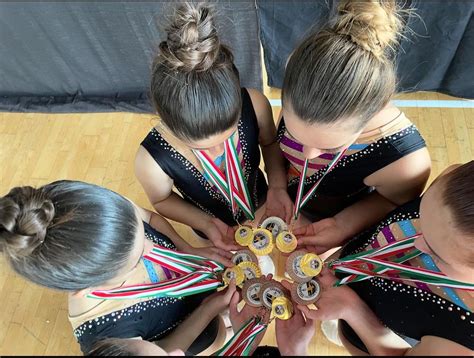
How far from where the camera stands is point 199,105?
1008 millimetres

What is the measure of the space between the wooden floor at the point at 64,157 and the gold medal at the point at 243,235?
2.06 ft

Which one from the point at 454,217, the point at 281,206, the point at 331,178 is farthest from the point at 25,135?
the point at 454,217

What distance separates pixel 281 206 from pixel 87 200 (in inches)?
Result: 29.3

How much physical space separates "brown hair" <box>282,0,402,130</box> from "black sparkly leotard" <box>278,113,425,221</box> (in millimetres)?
165

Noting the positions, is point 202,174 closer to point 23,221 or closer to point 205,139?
point 205,139

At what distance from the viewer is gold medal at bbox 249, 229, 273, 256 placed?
1324mm

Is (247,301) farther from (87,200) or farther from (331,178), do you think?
(87,200)

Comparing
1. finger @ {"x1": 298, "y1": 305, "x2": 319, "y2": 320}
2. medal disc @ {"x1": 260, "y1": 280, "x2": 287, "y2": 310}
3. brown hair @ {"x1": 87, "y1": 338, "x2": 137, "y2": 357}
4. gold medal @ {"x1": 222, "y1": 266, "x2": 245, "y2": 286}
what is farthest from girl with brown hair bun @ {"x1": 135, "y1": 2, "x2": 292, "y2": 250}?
brown hair @ {"x1": 87, "y1": 338, "x2": 137, "y2": 357}

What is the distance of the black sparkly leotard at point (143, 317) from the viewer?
1032 millimetres

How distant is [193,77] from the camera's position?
3.29ft

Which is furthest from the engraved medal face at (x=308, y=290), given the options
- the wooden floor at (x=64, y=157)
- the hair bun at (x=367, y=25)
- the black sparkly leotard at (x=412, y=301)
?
the wooden floor at (x=64, y=157)

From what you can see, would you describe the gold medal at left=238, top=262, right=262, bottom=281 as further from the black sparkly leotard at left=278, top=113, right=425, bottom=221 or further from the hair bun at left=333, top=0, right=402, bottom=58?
the hair bun at left=333, top=0, right=402, bottom=58

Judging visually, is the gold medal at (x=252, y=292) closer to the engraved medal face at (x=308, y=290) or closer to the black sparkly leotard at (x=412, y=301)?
the engraved medal face at (x=308, y=290)

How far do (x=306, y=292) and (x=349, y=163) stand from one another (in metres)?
0.40
